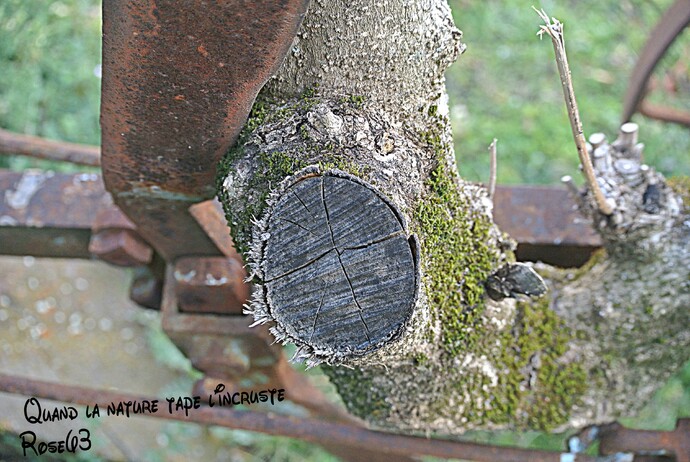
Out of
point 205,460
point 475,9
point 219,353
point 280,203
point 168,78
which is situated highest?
point 475,9

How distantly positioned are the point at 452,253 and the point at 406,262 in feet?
0.93

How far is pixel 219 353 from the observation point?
6.23ft

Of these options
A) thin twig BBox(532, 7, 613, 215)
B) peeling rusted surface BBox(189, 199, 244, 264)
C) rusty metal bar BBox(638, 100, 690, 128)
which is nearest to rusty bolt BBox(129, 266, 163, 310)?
peeling rusted surface BBox(189, 199, 244, 264)

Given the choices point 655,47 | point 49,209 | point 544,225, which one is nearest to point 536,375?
point 544,225

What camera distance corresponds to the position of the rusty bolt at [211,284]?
5.81ft

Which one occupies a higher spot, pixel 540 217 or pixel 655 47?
pixel 655 47

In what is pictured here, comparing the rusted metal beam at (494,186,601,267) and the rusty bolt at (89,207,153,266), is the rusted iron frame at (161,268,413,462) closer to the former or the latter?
the rusty bolt at (89,207,153,266)

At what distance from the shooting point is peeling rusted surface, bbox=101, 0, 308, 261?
981mm

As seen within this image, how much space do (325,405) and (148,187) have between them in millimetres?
1149

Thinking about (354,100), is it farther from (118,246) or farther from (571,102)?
(118,246)

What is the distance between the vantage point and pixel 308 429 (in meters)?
1.82

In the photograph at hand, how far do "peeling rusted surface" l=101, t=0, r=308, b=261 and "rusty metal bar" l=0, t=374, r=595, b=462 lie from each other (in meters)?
0.66

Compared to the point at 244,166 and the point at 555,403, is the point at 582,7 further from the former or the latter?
the point at 244,166

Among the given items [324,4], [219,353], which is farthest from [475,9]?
[324,4]
